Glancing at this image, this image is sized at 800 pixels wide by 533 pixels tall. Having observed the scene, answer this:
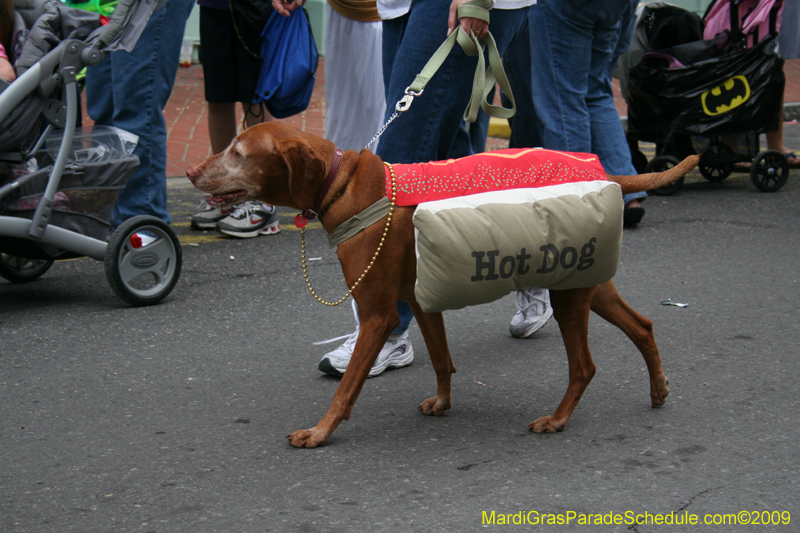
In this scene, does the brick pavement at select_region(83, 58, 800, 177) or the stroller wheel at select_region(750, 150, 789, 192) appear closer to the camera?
the stroller wheel at select_region(750, 150, 789, 192)

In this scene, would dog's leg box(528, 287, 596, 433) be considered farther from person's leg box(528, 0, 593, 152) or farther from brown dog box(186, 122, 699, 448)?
person's leg box(528, 0, 593, 152)

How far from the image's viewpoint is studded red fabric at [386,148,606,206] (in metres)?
2.42

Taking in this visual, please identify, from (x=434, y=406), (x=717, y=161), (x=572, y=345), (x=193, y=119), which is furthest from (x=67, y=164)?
(x=193, y=119)

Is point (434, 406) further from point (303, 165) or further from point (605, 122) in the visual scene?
point (605, 122)

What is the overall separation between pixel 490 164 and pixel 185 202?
4.25m

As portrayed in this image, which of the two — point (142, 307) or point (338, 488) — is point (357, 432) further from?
point (142, 307)

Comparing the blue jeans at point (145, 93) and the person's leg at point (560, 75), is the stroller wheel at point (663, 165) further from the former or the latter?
the blue jeans at point (145, 93)

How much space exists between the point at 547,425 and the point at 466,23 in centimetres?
132

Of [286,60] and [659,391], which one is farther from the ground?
[286,60]

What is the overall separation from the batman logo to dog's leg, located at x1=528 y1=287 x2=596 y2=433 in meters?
4.24

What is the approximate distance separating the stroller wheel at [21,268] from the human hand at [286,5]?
1967 millimetres

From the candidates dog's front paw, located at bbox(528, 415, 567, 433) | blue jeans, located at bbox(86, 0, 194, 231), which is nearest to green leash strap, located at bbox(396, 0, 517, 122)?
dog's front paw, located at bbox(528, 415, 567, 433)

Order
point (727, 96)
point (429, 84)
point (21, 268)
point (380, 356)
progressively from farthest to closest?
point (727, 96), point (21, 268), point (380, 356), point (429, 84)

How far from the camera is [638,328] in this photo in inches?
108
